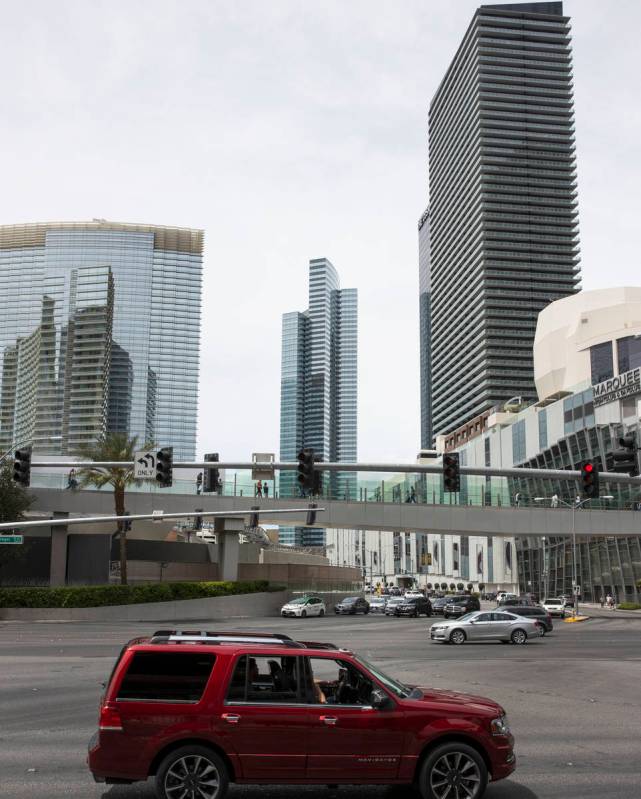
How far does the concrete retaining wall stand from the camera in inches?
1826

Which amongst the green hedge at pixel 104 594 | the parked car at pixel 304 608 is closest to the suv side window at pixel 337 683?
the green hedge at pixel 104 594

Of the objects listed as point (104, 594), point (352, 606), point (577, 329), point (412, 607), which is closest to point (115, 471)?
point (104, 594)

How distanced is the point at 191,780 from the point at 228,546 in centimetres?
5261

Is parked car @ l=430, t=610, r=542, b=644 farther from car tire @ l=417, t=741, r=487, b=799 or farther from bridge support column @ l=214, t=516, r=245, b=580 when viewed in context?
bridge support column @ l=214, t=516, r=245, b=580

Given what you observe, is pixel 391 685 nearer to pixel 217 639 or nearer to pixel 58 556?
pixel 217 639

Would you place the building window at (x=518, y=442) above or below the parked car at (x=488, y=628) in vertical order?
above

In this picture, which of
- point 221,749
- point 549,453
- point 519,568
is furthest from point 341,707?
point 519,568

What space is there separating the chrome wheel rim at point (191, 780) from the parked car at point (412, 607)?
51615mm

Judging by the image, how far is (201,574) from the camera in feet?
216

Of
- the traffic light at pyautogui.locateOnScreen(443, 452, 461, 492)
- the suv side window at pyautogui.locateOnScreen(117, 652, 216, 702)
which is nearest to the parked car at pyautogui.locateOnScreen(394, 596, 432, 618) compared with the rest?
the traffic light at pyautogui.locateOnScreen(443, 452, 461, 492)

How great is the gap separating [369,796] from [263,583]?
51.6 meters

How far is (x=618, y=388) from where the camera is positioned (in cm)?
8569

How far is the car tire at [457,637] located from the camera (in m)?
33.9

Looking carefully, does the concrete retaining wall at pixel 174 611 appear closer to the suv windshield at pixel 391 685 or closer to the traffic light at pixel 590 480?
the traffic light at pixel 590 480
